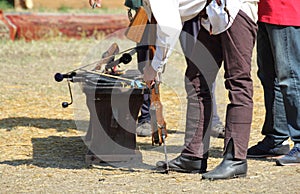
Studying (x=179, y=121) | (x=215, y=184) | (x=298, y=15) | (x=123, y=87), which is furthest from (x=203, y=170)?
(x=179, y=121)

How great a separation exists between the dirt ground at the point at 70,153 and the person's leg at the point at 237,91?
0.11 meters

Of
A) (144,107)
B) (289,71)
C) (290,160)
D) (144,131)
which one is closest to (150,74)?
(289,71)

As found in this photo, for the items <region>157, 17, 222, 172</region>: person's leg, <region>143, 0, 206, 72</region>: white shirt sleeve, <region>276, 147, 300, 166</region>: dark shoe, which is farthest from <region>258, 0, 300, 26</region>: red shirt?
<region>276, 147, 300, 166</region>: dark shoe

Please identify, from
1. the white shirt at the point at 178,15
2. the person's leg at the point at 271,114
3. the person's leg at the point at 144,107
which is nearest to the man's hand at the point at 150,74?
the white shirt at the point at 178,15

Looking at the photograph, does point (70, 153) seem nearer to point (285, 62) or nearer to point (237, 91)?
point (237, 91)

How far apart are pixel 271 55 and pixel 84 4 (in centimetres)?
1094

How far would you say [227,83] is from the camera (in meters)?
4.84

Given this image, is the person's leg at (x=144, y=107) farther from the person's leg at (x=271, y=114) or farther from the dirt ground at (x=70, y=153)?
the person's leg at (x=271, y=114)

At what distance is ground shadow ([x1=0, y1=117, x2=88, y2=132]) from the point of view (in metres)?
6.88

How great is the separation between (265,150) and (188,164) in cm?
82

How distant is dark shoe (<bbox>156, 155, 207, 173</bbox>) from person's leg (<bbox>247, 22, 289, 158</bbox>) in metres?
0.66

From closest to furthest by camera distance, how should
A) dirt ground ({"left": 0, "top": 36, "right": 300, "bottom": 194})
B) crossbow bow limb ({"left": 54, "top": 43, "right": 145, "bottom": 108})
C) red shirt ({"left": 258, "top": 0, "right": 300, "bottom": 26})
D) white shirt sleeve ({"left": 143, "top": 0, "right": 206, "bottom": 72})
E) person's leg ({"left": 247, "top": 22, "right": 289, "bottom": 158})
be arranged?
white shirt sleeve ({"left": 143, "top": 0, "right": 206, "bottom": 72}) → dirt ground ({"left": 0, "top": 36, "right": 300, "bottom": 194}) → red shirt ({"left": 258, "top": 0, "right": 300, "bottom": 26}) → crossbow bow limb ({"left": 54, "top": 43, "right": 145, "bottom": 108}) → person's leg ({"left": 247, "top": 22, "right": 289, "bottom": 158})

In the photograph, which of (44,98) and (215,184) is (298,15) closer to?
(215,184)

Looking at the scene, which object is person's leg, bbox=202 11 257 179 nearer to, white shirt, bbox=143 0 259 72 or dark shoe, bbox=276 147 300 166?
white shirt, bbox=143 0 259 72
